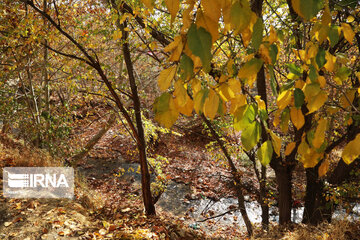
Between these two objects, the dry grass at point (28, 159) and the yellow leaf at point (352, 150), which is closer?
the yellow leaf at point (352, 150)

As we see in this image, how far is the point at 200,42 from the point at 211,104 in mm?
151

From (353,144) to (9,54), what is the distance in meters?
7.01

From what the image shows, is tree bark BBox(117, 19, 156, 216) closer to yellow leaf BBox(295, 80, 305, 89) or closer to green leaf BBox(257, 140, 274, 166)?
yellow leaf BBox(295, 80, 305, 89)

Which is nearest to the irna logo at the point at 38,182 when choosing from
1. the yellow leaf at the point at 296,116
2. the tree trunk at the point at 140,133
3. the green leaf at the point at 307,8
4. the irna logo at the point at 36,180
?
the irna logo at the point at 36,180

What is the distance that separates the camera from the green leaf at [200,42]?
1.69 ft

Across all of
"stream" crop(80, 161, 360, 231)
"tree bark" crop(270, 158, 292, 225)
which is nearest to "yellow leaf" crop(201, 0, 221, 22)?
"tree bark" crop(270, 158, 292, 225)

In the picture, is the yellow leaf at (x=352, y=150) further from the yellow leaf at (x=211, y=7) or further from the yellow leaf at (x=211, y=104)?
the yellow leaf at (x=211, y=7)

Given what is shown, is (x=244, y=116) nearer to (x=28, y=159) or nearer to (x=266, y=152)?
(x=266, y=152)

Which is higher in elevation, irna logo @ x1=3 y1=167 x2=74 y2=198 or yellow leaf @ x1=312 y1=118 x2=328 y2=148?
yellow leaf @ x1=312 y1=118 x2=328 y2=148

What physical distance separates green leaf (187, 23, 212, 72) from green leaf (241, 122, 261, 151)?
0.70ft

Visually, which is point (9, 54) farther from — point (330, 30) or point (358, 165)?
point (358, 165)

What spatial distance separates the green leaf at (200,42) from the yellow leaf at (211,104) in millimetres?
98

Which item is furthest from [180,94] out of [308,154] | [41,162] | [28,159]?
[28,159]

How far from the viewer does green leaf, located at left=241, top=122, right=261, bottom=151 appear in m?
0.63
